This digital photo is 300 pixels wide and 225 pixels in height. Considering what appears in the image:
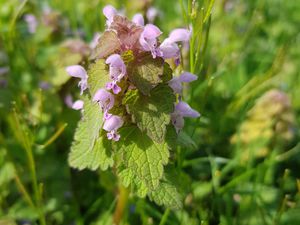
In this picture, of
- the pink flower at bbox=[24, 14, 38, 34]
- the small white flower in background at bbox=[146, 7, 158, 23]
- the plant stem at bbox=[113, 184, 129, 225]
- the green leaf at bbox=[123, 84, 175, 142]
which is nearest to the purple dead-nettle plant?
the green leaf at bbox=[123, 84, 175, 142]

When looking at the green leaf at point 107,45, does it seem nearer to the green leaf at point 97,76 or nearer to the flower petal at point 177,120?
the green leaf at point 97,76

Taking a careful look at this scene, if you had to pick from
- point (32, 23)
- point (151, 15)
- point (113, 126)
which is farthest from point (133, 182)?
point (32, 23)

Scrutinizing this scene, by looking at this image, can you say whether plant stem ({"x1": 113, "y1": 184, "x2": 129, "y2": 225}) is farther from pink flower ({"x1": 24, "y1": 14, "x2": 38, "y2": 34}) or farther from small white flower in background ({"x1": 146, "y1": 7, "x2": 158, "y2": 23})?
pink flower ({"x1": 24, "y1": 14, "x2": 38, "y2": 34})

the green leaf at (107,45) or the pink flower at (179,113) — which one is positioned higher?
the green leaf at (107,45)

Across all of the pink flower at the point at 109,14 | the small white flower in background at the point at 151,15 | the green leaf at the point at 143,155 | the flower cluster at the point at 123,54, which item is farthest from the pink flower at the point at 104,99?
the small white flower in background at the point at 151,15

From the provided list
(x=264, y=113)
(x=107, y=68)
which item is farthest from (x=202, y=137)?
(x=107, y=68)

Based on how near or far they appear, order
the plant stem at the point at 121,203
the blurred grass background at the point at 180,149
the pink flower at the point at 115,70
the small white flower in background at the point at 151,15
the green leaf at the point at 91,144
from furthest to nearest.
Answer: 1. the small white flower in background at the point at 151,15
2. the blurred grass background at the point at 180,149
3. the plant stem at the point at 121,203
4. the green leaf at the point at 91,144
5. the pink flower at the point at 115,70
